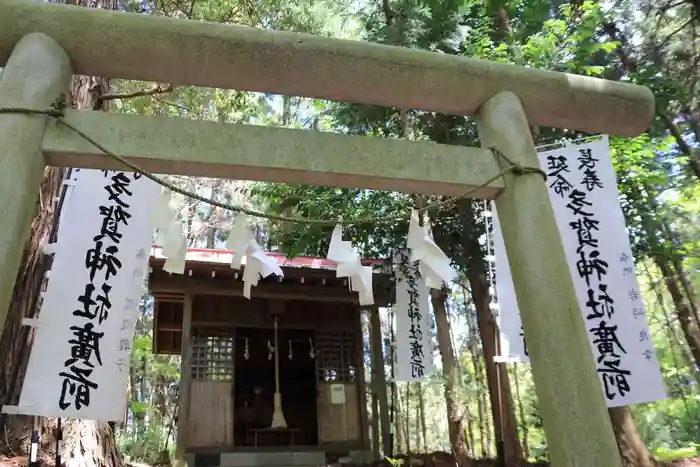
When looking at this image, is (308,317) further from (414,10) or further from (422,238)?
(422,238)

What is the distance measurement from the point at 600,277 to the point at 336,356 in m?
5.15

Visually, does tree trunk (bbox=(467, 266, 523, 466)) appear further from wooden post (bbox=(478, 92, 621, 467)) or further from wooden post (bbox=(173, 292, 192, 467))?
wooden post (bbox=(478, 92, 621, 467))

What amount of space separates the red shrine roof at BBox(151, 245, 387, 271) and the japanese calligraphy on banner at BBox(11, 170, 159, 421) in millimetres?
2602

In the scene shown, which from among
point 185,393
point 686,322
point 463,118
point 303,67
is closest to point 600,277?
point 303,67

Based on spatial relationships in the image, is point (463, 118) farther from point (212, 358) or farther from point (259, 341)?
point (259, 341)

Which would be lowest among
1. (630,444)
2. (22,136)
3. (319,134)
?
(630,444)

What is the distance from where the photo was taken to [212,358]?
7797 millimetres

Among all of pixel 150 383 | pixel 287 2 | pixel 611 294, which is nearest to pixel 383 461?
pixel 611 294

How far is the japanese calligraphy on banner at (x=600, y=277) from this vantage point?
12.2 feet

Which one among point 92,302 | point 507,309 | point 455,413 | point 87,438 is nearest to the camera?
point 92,302

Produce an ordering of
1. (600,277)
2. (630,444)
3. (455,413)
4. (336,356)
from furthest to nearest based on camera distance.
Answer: (336,356)
(455,413)
(630,444)
(600,277)

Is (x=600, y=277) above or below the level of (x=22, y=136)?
below

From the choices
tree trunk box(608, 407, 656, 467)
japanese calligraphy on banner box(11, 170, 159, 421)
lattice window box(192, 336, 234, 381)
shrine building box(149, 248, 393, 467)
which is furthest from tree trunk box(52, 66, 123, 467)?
tree trunk box(608, 407, 656, 467)

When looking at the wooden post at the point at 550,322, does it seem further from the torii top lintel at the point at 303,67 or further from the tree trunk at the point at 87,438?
the tree trunk at the point at 87,438
